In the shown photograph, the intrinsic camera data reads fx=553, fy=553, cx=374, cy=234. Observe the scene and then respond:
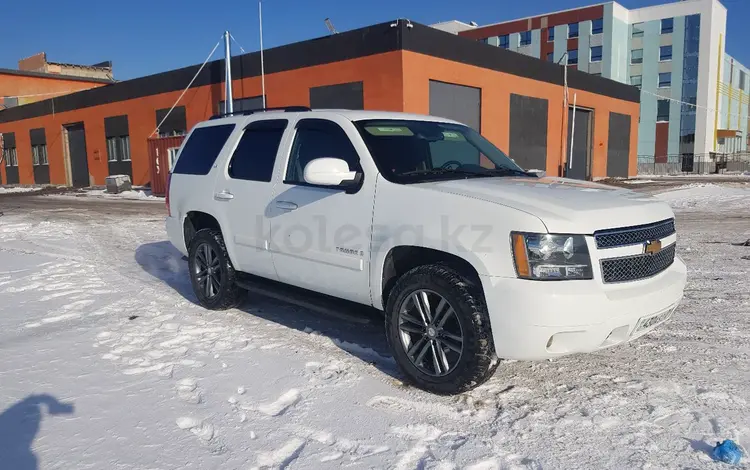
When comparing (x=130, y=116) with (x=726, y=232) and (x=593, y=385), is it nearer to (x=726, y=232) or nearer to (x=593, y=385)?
(x=726, y=232)

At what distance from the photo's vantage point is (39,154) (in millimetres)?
35469

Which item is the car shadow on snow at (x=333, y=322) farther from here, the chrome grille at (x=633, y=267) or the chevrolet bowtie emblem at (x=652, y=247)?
the chevrolet bowtie emblem at (x=652, y=247)

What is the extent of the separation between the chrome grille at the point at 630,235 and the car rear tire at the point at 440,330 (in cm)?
77

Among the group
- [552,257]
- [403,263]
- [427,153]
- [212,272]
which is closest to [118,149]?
[212,272]

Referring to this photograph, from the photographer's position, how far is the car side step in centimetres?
407

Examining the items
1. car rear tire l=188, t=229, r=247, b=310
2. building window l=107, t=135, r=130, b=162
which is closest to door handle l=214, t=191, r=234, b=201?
car rear tire l=188, t=229, r=247, b=310

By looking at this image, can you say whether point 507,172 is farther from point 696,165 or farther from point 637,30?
point 637,30

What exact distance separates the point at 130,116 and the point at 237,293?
25.8 metres

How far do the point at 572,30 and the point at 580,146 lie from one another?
3792 cm

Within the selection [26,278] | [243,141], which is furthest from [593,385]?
[26,278]

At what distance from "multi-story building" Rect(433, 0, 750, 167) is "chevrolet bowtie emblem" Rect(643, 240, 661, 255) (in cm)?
5900

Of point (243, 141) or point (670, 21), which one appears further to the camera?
point (670, 21)

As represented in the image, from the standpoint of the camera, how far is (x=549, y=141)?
25.8 meters

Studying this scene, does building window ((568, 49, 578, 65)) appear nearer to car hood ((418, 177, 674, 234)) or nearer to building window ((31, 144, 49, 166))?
building window ((31, 144, 49, 166))
